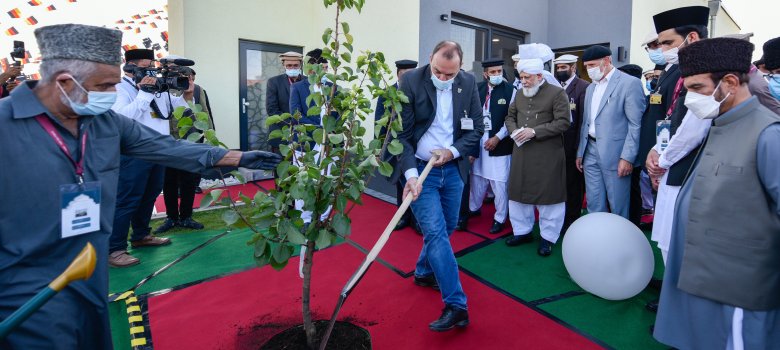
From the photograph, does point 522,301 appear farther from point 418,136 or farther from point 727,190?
point 727,190

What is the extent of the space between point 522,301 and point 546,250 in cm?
97

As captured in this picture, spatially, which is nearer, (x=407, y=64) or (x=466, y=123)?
(x=466, y=123)

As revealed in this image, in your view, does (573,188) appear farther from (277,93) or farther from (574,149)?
(277,93)

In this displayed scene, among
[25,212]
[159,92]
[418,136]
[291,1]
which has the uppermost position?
[291,1]

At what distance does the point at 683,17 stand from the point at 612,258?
4.90 ft

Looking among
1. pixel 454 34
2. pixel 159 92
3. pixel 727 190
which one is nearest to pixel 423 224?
pixel 727 190

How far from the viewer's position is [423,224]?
2418mm

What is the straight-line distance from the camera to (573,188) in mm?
4062

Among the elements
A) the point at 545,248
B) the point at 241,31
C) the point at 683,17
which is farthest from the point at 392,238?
the point at 241,31

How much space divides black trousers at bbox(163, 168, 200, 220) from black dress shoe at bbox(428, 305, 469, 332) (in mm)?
3034

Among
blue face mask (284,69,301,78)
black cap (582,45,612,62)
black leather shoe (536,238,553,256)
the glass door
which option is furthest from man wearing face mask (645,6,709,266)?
the glass door

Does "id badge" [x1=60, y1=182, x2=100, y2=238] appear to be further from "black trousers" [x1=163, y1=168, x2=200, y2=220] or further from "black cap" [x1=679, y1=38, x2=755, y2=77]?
"black trousers" [x1=163, y1=168, x2=200, y2=220]

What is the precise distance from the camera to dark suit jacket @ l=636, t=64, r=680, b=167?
111 inches

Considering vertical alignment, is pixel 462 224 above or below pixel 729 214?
below
